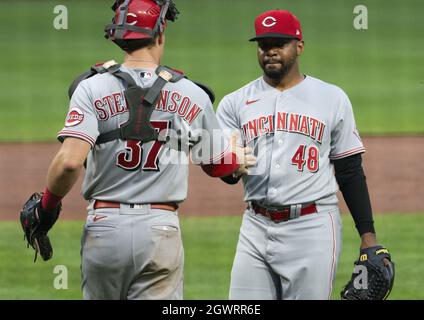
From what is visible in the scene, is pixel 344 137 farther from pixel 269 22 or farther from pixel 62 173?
pixel 62 173

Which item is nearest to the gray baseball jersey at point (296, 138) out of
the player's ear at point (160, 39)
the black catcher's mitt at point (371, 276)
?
the black catcher's mitt at point (371, 276)

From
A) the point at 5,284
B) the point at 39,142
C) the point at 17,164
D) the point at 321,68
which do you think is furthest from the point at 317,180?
the point at 321,68

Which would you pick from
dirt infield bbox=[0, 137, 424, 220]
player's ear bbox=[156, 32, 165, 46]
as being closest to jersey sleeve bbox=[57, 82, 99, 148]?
player's ear bbox=[156, 32, 165, 46]

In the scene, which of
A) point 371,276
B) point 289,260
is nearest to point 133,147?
point 289,260

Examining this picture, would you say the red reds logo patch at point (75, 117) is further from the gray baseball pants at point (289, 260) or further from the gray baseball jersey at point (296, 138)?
the gray baseball pants at point (289, 260)

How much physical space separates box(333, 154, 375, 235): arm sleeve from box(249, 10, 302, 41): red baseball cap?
2.33 ft

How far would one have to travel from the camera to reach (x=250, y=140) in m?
5.27

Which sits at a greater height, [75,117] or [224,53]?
[224,53]

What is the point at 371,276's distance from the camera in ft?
17.2

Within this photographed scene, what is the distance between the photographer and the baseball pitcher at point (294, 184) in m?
5.12

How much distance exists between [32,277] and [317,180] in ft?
11.8

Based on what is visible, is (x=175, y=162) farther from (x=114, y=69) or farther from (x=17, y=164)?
(x=17, y=164)

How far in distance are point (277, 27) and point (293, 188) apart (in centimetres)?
85
